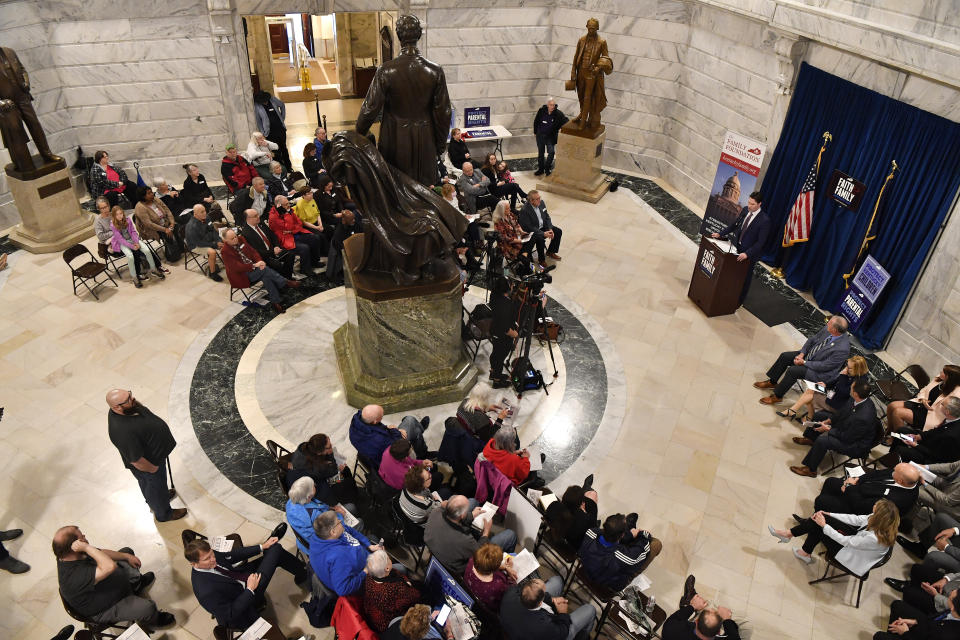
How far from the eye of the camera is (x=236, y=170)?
10.9m

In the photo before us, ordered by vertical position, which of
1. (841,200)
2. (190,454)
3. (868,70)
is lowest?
(190,454)

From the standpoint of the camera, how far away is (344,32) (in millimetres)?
17234

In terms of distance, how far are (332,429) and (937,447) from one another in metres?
6.12

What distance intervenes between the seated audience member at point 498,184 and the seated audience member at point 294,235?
3.17m

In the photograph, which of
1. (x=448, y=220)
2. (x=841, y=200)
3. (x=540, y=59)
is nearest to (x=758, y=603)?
(x=448, y=220)

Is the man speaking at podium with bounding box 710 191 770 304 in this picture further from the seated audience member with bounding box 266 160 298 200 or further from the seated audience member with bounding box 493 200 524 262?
the seated audience member with bounding box 266 160 298 200

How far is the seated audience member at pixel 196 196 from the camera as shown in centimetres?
1036

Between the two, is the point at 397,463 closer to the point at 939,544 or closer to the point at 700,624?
the point at 700,624

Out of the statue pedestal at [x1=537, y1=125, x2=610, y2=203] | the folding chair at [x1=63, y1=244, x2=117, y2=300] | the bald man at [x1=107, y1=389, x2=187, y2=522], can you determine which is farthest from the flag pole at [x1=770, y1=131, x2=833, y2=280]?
the folding chair at [x1=63, y1=244, x2=117, y2=300]

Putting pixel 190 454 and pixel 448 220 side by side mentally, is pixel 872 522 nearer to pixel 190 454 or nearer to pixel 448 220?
pixel 448 220

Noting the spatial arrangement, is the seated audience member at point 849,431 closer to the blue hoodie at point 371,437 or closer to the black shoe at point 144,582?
the blue hoodie at point 371,437

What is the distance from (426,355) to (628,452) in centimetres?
247

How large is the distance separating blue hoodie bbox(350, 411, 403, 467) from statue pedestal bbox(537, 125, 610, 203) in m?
7.90

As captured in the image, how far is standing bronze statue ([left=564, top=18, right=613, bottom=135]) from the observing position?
11.6 meters
